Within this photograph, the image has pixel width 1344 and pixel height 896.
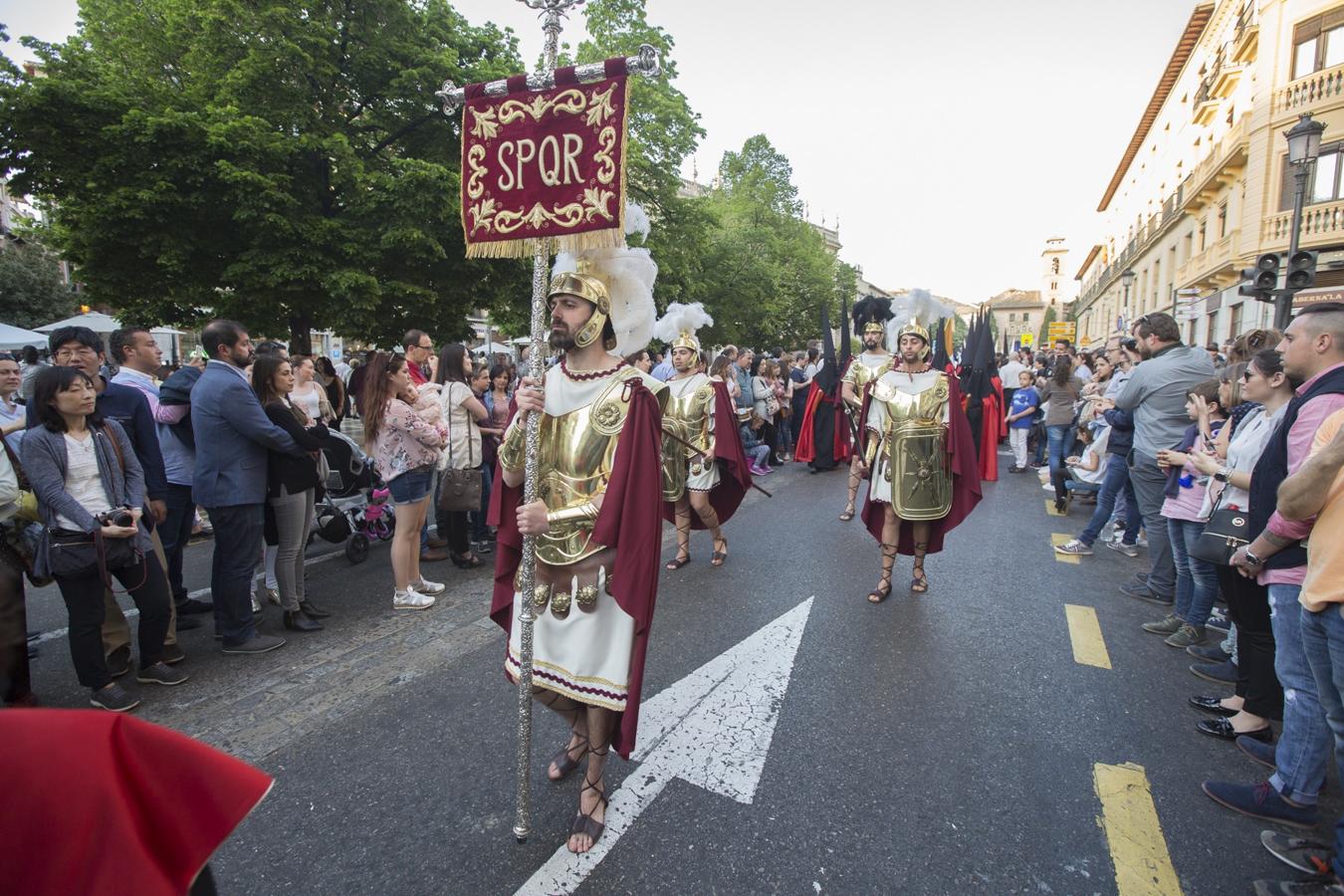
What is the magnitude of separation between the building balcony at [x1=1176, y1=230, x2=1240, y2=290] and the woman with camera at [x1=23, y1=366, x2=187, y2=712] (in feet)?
87.7

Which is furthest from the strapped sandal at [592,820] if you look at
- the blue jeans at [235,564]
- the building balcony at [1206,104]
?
the building balcony at [1206,104]

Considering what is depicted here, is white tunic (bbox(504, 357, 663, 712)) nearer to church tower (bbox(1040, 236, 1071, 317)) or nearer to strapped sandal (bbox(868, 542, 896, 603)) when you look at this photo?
strapped sandal (bbox(868, 542, 896, 603))

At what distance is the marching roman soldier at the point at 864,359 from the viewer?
615cm

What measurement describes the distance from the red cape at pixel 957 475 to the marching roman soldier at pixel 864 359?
89cm

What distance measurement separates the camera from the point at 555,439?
258 centimetres

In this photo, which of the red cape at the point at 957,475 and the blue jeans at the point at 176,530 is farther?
the red cape at the point at 957,475

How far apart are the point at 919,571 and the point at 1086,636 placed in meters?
1.22

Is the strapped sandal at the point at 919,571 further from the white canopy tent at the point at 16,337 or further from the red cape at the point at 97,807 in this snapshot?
the white canopy tent at the point at 16,337

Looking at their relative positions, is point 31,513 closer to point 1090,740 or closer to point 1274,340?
point 1090,740

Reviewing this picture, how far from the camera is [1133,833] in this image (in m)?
2.50

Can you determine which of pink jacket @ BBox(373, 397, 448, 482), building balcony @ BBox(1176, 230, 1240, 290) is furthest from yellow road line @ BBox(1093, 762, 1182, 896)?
building balcony @ BBox(1176, 230, 1240, 290)

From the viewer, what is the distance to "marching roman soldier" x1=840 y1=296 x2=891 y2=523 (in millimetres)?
6148

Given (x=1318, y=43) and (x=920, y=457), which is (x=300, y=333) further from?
(x=1318, y=43)

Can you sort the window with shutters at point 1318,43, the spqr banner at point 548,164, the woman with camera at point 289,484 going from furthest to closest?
the window with shutters at point 1318,43 < the woman with camera at point 289,484 < the spqr banner at point 548,164
